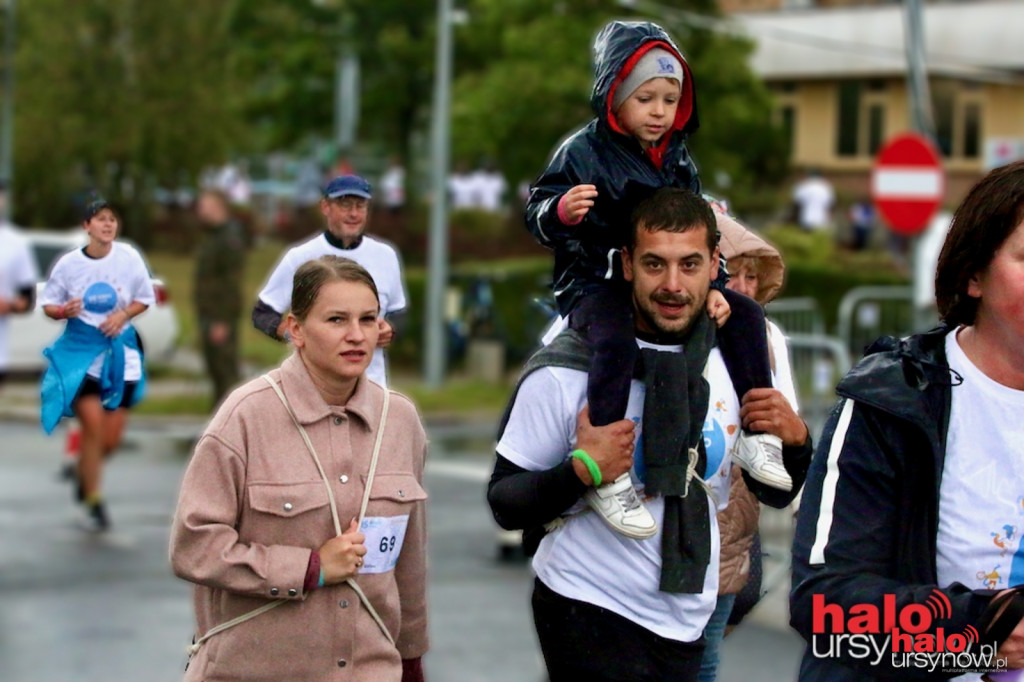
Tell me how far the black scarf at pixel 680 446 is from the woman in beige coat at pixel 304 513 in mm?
610

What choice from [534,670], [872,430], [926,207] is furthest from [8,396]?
[872,430]

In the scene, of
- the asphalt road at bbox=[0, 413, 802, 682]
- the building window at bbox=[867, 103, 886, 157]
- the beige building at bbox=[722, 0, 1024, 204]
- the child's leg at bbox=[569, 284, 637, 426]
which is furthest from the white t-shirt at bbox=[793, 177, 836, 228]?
the child's leg at bbox=[569, 284, 637, 426]

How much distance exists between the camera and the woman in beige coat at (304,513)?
383 cm

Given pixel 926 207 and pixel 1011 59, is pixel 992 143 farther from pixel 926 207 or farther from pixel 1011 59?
pixel 1011 59

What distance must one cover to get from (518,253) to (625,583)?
26512mm

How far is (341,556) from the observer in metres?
3.86

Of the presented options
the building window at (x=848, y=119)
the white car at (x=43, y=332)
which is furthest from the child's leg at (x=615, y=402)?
the building window at (x=848, y=119)

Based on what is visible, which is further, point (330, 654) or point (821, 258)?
point (821, 258)

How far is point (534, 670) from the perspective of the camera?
27.2 ft

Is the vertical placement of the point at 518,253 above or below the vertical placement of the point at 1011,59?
below

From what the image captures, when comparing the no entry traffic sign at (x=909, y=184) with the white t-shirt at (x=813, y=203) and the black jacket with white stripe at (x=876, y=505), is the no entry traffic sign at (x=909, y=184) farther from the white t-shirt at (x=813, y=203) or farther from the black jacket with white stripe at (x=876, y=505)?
the white t-shirt at (x=813, y=203)

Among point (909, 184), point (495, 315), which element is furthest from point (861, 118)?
point (909, 184)

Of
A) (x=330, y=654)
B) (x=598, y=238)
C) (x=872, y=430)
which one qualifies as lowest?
(x=330, y=654)

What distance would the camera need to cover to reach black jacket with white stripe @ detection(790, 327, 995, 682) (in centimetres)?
301
